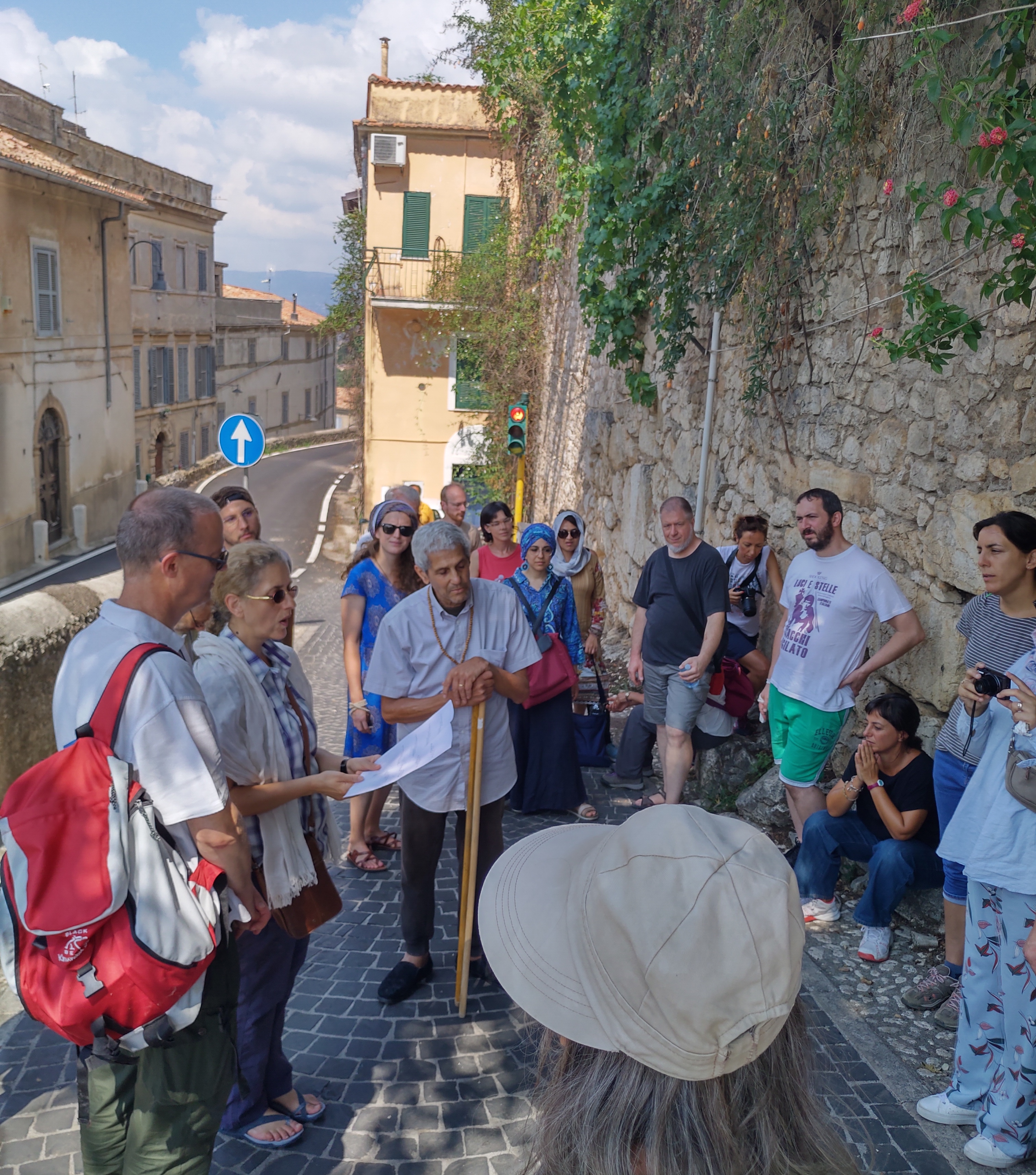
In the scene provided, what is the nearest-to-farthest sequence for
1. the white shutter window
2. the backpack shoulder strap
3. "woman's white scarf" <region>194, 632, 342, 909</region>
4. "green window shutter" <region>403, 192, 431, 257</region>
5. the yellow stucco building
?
1. the backpack shoulder strap
2. "woman's white scarf" <region>194, 632, 342, 909</region>
3. the yellow stucco building
4. "green window shutter" <region>403, 192, 431, 257</region>
5. the white shutter window

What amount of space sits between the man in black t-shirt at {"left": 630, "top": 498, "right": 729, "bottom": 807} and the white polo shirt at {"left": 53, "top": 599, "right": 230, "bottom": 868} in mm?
3376

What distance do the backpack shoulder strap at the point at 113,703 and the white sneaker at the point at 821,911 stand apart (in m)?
3.13

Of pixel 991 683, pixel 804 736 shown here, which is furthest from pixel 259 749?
pixel 804 736

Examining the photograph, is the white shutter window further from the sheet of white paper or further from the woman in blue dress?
the sheet of white paper

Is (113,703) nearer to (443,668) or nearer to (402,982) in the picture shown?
(443,668)

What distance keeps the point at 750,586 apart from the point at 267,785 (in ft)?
12.8

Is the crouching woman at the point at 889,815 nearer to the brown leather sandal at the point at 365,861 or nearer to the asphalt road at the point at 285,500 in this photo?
the brown leather sandal at the point at 365,861

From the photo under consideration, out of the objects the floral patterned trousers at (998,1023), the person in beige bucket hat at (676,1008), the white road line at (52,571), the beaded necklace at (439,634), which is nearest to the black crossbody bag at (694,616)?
the beaded necklace at (439,634)

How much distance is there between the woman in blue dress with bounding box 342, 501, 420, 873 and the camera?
190 inches

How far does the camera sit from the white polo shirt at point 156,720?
7.02 feet

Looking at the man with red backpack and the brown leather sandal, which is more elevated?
the man with red backpack

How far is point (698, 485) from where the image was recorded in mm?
7500

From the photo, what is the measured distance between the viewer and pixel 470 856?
142 inches

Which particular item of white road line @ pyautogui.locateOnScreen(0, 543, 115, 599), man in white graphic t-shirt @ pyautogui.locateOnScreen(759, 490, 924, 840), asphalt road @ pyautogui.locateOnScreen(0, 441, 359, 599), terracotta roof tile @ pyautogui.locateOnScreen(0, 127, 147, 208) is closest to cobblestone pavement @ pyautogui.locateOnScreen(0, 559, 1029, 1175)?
man in white graphic t-shirt @ pyautogui.locateOnScreen(759, 490, 924, 840)
